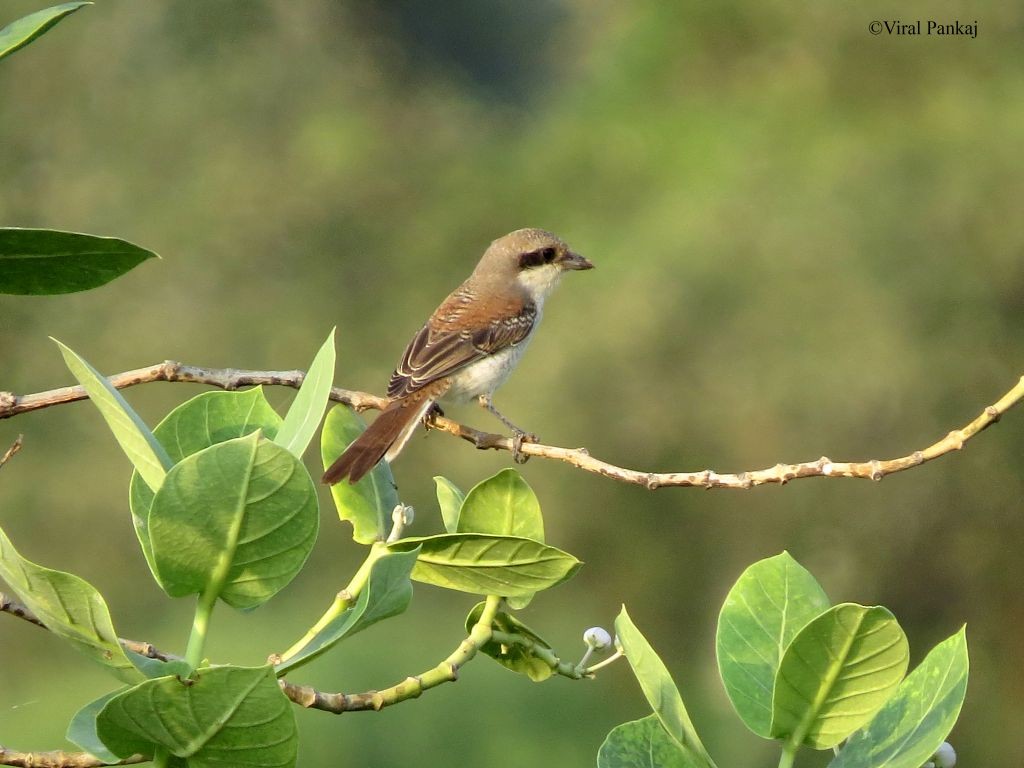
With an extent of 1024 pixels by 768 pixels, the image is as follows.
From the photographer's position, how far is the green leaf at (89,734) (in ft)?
2.45

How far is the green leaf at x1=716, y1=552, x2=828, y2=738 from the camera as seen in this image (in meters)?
0.93

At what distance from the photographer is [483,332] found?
351 centimetres

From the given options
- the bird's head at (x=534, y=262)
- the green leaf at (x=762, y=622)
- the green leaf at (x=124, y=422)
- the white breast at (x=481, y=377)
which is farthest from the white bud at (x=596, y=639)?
the bird's head at (x=534, y=262)

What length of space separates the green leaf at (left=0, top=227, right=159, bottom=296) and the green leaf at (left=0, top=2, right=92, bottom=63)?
0.13 metres

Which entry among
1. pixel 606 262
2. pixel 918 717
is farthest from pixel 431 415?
pixel 606 262

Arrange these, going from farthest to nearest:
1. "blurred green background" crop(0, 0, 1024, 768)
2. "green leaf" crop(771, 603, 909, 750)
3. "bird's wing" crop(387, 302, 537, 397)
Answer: "blurred green background" crop(0, 0, 1024, 768) → "bird's wing" crop(387, 302, 537, 397) → "green leaf" crop(771, 603, 909, 750)

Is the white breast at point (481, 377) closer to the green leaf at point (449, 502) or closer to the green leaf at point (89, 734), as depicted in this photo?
the green leaf at point (449, 502)

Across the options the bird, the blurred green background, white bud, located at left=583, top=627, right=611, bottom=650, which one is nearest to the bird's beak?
the bird

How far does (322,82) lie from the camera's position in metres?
9.07

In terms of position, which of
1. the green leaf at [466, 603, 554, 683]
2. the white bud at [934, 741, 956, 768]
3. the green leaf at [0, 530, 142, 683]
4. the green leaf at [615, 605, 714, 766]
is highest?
the green leaf at [0, 530, 142, 683]

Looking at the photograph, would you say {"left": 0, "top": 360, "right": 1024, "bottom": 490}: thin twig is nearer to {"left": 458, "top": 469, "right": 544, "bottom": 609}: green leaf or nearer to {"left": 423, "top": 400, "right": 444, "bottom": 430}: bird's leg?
{"left": 458, "top": 469, "right": 544, "bottom": 609}: green leaf

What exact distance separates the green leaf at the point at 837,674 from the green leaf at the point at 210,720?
320mm

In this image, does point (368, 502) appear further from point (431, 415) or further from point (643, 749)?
point (431, 415)

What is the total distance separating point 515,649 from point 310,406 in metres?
0.33
